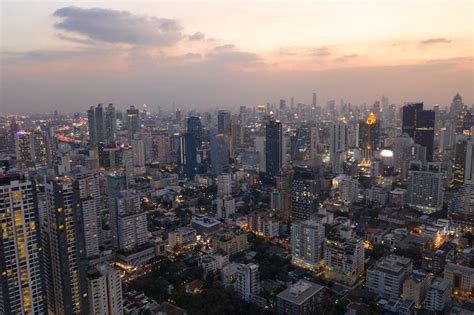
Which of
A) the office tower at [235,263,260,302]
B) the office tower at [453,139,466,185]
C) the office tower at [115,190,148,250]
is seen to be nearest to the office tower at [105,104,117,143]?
the office tower at [115,190,148,250]

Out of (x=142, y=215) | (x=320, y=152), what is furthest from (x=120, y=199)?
(x=320, y=152)

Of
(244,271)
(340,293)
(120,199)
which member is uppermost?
(120,199)

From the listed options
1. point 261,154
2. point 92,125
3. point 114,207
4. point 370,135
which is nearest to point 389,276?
point 114,207

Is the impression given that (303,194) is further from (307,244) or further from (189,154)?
(189,154)

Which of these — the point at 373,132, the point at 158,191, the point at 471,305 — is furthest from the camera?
the point at 373,132

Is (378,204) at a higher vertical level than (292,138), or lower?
lower

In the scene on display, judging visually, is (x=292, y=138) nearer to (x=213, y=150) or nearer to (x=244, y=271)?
(x=213, y=150)

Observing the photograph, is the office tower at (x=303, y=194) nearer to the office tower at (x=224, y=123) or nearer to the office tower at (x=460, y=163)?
the office tower at (x=460, y=163)

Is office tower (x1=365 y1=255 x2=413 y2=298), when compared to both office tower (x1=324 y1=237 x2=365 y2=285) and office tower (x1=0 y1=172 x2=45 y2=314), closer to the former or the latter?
office tower (x1=324 y1=237 x2=365 y2=285)
